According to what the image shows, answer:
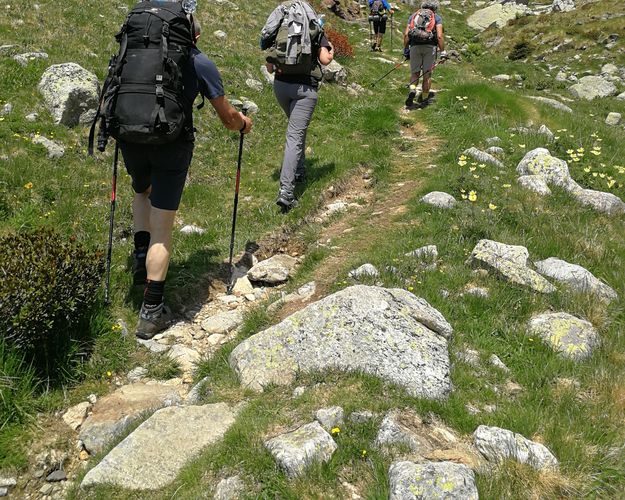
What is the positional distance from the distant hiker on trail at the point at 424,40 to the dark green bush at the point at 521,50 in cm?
1492

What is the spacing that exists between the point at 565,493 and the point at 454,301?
2407mm

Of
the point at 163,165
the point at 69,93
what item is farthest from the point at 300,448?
the point at 69,93

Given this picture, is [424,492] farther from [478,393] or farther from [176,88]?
[176,88]

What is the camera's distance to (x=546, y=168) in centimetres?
858

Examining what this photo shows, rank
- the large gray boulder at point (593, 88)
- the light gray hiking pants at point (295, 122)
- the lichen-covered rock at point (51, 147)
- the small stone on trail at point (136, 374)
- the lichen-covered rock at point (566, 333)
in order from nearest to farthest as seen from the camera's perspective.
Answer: the lichen-covered rock at point (566, 333) < the small stone on trail at point (136, 374) < the lichen-covered rock at point (51, 147) < the light gray hiking pants at point (295, 122) < the large gray boulder at point (593, 88)

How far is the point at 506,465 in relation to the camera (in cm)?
305

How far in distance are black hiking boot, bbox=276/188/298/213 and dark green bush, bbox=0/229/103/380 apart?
3.53 meters

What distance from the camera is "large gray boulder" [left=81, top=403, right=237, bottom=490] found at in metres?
3.34

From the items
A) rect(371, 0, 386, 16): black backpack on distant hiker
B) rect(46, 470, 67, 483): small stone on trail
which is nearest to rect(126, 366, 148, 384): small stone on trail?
rect(46, 470, 67, 483): small stone on trail

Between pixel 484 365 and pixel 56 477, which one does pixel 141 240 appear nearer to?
pixel 56 477

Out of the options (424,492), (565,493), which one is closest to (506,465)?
(565,493)

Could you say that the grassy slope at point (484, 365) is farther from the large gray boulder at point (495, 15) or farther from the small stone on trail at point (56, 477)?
the large gray boulder at point (495, 15)

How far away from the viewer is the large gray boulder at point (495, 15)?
114 ft

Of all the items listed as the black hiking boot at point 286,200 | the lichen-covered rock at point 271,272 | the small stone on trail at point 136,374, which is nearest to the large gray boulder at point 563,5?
A: the black hiking boot at point 286,200
